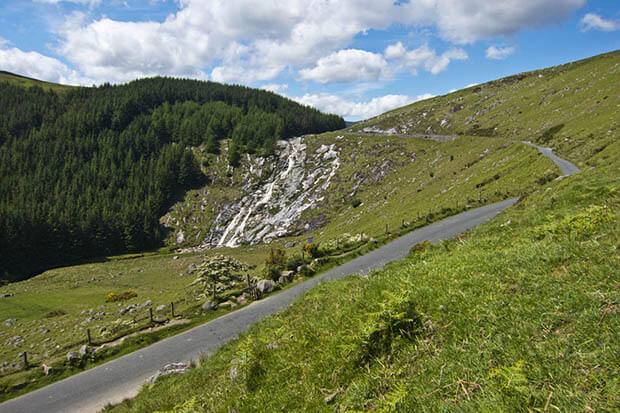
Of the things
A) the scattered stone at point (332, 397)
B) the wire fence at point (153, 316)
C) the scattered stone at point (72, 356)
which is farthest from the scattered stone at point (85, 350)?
the scattered stone at point (332, 397)

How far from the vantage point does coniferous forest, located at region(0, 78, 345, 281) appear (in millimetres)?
97062

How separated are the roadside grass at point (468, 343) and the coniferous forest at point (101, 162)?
110 meters

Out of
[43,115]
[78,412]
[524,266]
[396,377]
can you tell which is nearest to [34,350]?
[78,412]

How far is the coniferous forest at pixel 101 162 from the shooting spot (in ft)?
318

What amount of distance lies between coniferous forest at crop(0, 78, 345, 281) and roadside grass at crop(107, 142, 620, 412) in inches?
4334

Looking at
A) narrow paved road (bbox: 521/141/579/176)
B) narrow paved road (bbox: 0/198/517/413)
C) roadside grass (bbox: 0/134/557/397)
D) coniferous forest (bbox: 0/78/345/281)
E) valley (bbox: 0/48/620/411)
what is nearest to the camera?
valley (bbox: 0/48/620/411)

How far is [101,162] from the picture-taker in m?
141

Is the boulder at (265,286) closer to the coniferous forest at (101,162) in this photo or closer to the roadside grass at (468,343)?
the roadside grass at (468,343)

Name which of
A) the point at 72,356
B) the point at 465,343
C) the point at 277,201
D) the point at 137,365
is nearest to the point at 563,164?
the point at 465,343

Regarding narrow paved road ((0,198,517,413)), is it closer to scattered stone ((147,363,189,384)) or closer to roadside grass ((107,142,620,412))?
scattered stone ((147,363,189,384))

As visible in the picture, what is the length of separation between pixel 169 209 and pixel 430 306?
12663 centimetres

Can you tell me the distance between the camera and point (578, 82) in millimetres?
84938

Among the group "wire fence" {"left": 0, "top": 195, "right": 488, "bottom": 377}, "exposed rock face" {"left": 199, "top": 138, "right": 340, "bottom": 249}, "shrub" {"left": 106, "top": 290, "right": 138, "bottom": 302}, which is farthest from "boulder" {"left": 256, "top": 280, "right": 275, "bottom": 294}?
"exposed rock face" {"left": 199, "top": 138, "right": 340, "bottom": 249}

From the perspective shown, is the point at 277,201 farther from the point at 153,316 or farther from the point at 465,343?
the point at 465,343
